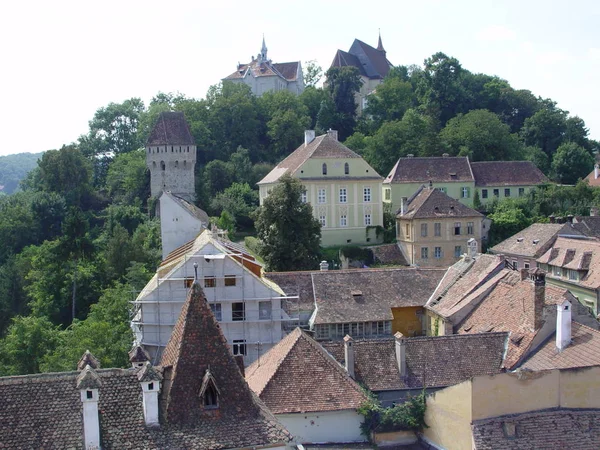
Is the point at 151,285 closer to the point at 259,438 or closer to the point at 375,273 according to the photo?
the point at 375,273

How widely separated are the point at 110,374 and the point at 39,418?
1622mm

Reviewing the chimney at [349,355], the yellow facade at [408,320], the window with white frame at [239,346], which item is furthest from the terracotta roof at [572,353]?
the window with white frame at [239,346]

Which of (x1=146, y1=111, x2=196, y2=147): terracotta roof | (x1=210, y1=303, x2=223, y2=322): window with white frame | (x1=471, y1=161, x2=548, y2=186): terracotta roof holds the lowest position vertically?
(x1=210, y1=303, x2=223, y2=322): window with white frame

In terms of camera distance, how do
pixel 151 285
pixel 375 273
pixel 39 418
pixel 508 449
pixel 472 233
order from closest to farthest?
1. pixel 39 418
2. pixel 508 449
3. pixel 151 285
4. pixel 375 273
5. pixel 472 233

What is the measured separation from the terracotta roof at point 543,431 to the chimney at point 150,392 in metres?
8.31

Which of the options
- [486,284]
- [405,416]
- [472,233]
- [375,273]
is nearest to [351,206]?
[472,233]

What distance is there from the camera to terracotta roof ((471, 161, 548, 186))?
61.3 meters

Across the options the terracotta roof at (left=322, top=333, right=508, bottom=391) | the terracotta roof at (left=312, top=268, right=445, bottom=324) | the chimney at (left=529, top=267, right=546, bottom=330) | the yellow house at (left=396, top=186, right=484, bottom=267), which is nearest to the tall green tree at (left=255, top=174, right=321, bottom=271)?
the terracotta roof at (left=312, top=268, right=445, bottom=324)

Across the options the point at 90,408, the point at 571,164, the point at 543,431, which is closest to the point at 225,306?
the point at 543,431

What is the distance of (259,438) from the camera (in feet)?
47.0

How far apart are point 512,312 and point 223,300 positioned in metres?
13.9

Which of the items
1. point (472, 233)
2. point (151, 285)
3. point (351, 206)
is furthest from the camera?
point (351, 206)

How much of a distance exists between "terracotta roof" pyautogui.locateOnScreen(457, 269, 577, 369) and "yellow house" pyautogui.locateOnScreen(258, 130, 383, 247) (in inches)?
936

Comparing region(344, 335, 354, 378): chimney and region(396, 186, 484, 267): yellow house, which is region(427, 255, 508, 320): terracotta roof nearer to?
region(344, 335, 354, 378): chimney
